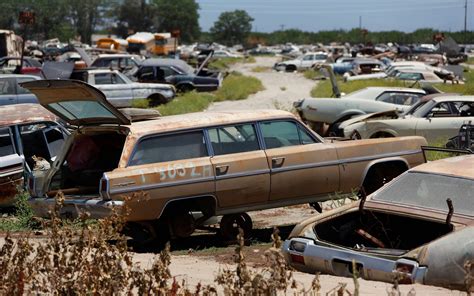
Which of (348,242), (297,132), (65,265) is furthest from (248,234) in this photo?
(65,265)

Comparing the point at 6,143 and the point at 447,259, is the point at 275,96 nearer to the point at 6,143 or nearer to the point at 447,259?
the point at 6,143

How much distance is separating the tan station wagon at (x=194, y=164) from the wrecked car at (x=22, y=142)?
1360 mm

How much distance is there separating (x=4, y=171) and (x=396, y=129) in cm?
764

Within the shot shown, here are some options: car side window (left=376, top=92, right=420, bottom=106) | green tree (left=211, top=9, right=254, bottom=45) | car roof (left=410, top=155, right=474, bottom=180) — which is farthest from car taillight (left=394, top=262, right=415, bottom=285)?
green tree (left=211, top=9, right=254, bottom=45)

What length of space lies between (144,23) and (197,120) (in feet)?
331

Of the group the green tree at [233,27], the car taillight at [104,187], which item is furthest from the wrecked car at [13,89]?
the green tree at [233,27]

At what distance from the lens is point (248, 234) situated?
11.0 m

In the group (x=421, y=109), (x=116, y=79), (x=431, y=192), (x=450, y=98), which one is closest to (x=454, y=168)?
(x=431, y=192)

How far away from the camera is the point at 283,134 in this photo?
36.3ft

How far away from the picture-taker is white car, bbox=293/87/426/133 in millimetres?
19969

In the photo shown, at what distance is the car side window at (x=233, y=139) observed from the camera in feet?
34.8

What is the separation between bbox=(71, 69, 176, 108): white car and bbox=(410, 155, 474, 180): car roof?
59.9 feet

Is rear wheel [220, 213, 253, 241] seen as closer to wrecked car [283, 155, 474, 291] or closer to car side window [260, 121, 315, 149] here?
car side window [260, 121, 315, 149]

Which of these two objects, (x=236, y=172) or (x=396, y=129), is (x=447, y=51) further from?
(x=236, y=172)
